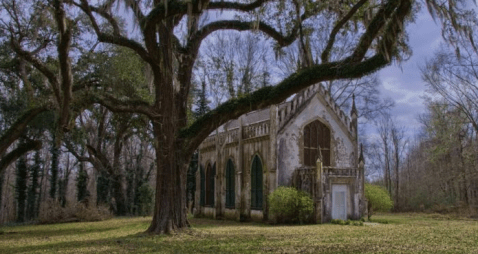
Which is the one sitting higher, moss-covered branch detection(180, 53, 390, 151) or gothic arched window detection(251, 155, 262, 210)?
moss-covered branch detection(180, 53, 390, 151)

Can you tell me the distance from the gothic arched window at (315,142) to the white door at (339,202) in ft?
7.03

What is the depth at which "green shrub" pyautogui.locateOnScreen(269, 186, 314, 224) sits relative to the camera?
2086cm

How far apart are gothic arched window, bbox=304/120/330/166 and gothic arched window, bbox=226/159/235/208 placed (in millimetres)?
4538

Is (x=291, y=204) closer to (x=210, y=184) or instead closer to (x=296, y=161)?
(x=296, y=161)

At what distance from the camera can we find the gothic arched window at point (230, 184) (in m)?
25.6

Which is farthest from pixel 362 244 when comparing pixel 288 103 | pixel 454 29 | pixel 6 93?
pixel 6 93

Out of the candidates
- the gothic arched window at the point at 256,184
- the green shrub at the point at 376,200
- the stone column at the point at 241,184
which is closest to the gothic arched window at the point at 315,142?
the gothic arched window at the point at 256,184

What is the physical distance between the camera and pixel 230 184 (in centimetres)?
2608

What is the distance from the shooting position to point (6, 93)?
22234 mm

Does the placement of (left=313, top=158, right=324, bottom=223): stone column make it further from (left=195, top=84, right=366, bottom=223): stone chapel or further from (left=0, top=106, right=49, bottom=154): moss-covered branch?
(left=0, top=106, right=49, bottom=154): moss-covered branch

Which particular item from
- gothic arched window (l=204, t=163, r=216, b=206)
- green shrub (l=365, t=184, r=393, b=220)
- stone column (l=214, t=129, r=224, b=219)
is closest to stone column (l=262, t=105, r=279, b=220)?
stone column (l=214, t=129, r=224, b=219)

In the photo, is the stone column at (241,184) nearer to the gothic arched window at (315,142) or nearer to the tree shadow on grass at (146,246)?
the gothic arched window at (315,142)

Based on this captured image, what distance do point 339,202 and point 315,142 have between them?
3495 millimetres

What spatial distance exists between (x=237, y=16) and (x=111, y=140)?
18488 mm
